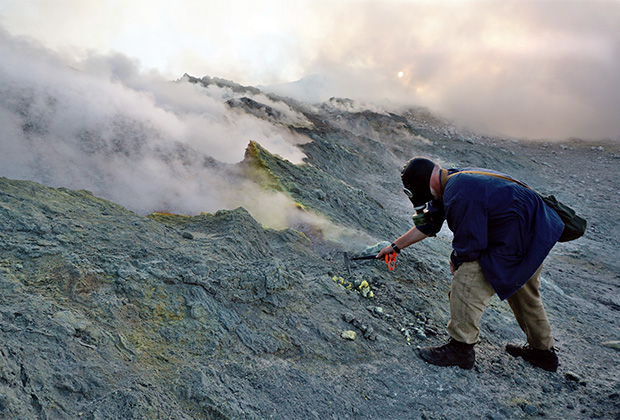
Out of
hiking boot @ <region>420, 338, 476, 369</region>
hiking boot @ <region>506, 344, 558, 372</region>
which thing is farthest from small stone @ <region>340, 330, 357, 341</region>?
hiking boot @ <region>506, 344, 558, 372</region>

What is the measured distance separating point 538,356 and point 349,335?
160 centimetres

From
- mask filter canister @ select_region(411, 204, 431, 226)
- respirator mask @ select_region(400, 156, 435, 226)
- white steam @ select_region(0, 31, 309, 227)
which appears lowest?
white steam @ select_region(0, 31, 309, 227)

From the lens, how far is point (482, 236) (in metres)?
2.57

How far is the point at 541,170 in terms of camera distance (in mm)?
15961

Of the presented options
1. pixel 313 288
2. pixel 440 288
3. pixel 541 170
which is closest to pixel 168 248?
pixel 313 288

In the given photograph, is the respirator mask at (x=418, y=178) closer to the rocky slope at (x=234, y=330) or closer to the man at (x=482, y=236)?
the man at (x=482, y=236)

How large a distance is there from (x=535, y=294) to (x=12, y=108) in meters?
7.32

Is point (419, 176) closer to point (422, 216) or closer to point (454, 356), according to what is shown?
point (422, 216)

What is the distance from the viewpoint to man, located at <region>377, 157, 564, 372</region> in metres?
2.58

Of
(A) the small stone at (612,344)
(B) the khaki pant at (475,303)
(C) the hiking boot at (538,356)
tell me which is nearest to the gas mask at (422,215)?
(B) the khaki pant at (475,303)

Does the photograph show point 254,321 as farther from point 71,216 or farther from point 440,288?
point 440,288

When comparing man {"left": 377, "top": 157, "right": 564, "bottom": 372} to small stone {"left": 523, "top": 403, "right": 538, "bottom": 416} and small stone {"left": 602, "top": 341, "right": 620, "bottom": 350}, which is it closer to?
small stone {"left": 523, "top": 403, "right": 538, "bottom": 416}

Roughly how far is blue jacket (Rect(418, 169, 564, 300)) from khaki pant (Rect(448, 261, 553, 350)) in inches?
3.7

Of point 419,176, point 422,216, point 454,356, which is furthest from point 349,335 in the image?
point 419,176
